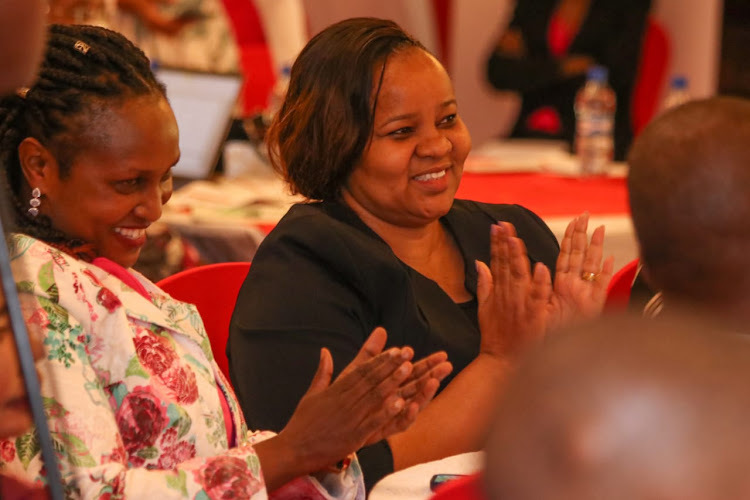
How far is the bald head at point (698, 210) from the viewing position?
1126 millimetres

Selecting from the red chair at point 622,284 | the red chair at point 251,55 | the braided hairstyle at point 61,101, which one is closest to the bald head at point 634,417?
the braided hairstyle at point 61,101

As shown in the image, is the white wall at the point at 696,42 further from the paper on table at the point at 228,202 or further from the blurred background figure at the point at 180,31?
the paper on table at the point at 228,202

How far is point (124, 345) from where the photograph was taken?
123 cm

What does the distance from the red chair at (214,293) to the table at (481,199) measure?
504 millimetres

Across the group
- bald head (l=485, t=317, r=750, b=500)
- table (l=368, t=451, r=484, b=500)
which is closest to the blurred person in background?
bald head (l=485, t=317, r=750, b=500)

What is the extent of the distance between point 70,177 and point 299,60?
75 centimetres

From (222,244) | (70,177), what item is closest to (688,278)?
(70,177)

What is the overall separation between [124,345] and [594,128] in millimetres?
2687

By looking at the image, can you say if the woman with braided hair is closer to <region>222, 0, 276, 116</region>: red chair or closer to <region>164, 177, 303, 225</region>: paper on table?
<region>164, 177, 303, 225</region>: paper on table

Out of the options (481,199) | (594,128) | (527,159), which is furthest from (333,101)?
(527,159)

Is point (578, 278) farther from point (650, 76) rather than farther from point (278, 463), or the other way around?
point (650, 76)

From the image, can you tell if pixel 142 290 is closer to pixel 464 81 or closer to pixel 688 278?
pixel 688 278

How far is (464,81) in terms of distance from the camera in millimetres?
7270

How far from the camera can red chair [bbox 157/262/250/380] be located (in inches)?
78.4
